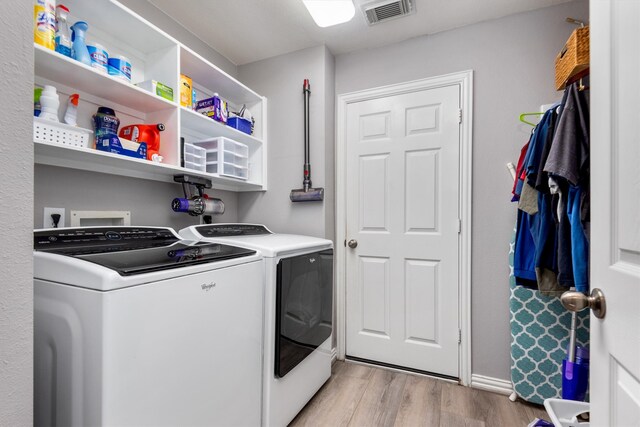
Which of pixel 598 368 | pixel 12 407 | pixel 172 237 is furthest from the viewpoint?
pixel 172 237

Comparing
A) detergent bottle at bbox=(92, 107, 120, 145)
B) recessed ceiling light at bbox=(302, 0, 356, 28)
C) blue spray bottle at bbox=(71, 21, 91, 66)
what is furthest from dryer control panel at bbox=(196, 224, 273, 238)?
recessed ceiling light at bbox=(302, 0, 356, 28)

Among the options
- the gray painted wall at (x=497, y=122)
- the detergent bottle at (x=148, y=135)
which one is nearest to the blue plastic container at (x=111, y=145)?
the detergent bottle at (x=148, y=135)

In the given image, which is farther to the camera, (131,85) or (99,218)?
(99,218)

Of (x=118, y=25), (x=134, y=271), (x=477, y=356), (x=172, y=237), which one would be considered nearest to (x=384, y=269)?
(x=477, y=356)

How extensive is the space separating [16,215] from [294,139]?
190 cm

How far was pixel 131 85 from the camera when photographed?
140 cm

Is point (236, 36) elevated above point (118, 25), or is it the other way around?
point (236, 36)

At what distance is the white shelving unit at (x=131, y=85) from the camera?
1285mm

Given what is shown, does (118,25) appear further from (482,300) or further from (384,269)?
(482,300)

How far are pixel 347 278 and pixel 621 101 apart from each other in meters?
1.97

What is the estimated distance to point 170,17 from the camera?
192 cm

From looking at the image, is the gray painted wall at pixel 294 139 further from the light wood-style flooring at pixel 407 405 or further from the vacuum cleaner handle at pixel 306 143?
the light wood-style flooring at pixel 407 405

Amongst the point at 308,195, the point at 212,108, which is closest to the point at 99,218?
the point at 212,108

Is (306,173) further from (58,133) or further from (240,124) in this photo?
(58,133)
